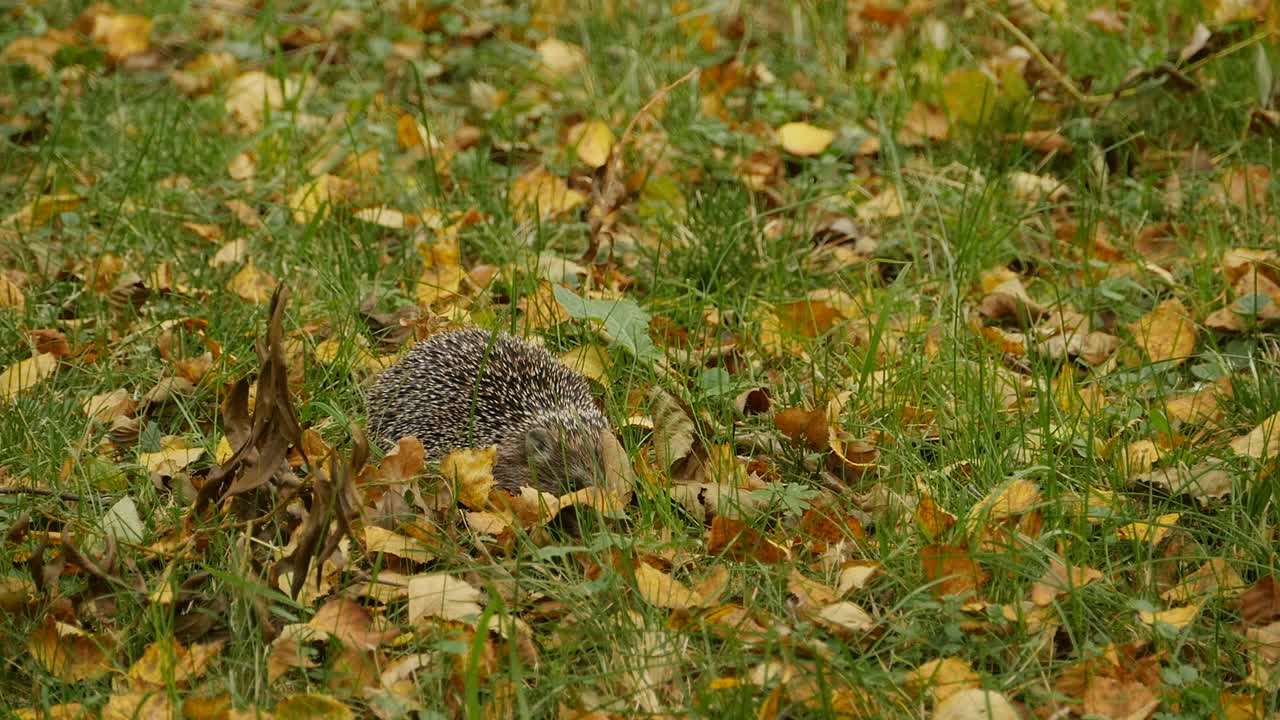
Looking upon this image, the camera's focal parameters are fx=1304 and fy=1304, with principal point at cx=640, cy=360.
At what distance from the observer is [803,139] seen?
5.52m

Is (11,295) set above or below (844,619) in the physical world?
below

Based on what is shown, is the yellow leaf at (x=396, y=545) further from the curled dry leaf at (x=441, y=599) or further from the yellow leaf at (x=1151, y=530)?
the yellow leaf at (x=1151, y=530)

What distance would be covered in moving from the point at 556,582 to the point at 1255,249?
9.41 ft

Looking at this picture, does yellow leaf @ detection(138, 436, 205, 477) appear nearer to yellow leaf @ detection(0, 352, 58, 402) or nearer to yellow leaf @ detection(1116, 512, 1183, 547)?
yellow leaf @ detection(0, 352, 58, 402)

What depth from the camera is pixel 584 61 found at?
633 cm

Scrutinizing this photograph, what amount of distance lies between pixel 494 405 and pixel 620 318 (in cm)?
47

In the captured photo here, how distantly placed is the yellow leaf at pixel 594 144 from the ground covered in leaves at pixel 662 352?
0.11 meters

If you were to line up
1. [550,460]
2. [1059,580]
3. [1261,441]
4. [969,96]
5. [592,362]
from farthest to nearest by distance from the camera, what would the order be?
[969,96] → [592,362] → [550,460] → [1261,441] → [1059,580]

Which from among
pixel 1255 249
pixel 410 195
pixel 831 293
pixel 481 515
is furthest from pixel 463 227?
pixel 1255 249

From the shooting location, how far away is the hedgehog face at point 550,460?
353 cm

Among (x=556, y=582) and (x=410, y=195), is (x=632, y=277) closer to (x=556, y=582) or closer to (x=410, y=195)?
(x=410, y=195)

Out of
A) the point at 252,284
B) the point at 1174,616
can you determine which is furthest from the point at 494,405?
the point at 1174,616

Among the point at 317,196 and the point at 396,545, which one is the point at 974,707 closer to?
the point at 396,545

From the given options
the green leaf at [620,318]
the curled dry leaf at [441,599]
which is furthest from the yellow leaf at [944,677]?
the green leaf at [620,318]
